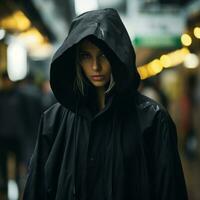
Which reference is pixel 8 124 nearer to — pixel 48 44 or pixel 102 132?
pixel 102 132

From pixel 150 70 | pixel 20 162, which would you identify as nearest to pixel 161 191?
pixel 20 162

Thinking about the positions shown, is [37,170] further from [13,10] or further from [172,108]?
[172,108]

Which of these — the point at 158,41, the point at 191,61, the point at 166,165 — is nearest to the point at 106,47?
the point at 166,165

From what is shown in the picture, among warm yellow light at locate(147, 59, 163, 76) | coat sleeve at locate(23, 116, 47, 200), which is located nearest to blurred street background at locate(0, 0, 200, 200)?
warm yellow light at locate(147, 59, 163, 76)

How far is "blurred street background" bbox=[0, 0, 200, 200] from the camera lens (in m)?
7.93

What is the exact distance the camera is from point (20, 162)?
8.02 meters

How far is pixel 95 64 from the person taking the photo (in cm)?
307

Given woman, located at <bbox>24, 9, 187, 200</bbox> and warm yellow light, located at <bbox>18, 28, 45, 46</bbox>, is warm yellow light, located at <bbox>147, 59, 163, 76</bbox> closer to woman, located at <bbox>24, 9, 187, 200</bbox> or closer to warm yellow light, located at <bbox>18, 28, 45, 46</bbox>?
warm yellow light, located at <bbox>18, 28, 45, 46</bbox>

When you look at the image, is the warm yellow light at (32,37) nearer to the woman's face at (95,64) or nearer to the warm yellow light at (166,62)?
the warm yellow light at (166,62)

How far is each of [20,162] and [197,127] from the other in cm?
591

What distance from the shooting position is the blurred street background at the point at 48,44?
793 cm

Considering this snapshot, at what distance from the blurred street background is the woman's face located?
2.67 m

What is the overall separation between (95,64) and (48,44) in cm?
1146

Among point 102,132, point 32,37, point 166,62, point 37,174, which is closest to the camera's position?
point 102,132
